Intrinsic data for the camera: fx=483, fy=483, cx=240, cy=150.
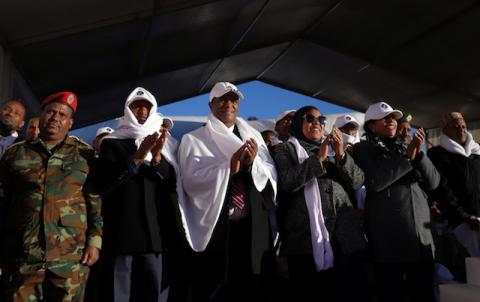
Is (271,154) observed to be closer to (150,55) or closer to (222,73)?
(150,55)

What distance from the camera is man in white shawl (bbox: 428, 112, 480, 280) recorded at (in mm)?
3520

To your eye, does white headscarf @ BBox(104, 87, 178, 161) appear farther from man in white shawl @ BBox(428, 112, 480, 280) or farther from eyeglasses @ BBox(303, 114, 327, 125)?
man in white shawl @ BBox(428, 112, 480, 280)

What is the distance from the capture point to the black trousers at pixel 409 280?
3074 millimetres

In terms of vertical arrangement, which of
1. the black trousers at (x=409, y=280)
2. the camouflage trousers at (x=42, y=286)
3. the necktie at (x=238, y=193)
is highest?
the necktie at (x=238, y=193)

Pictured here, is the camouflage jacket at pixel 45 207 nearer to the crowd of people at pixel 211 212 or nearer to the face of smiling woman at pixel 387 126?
the crowd of people at pixel 211 212

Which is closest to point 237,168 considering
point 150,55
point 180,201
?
point 180,201

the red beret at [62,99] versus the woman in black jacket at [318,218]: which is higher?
the red beret at [62,99]

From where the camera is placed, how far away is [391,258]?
3.06 meters

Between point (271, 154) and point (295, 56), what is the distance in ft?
21.6

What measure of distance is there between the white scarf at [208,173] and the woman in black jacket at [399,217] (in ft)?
2.43

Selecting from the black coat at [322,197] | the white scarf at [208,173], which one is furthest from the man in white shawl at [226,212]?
the black coat at [322,197]

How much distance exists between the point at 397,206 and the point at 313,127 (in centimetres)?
75

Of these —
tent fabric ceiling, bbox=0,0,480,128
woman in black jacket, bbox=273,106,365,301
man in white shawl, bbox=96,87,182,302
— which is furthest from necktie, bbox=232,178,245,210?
tent fabric ceiling, bbox=0,0,480,128

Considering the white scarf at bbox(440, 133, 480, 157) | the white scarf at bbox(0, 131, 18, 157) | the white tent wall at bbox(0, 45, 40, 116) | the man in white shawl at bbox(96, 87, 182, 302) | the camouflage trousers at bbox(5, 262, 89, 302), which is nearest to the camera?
the camouflage trousers at bbox(5, 262, 89, 302)
